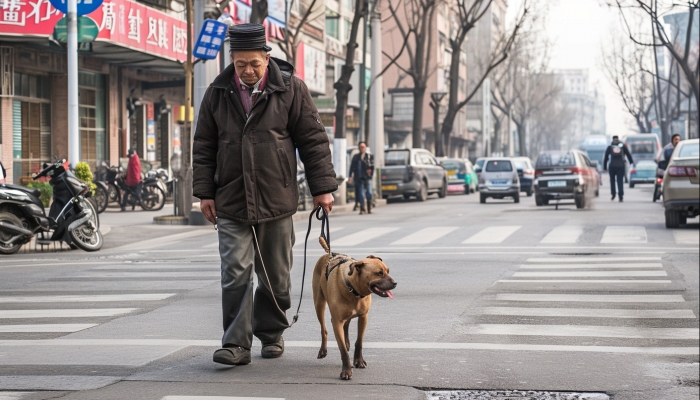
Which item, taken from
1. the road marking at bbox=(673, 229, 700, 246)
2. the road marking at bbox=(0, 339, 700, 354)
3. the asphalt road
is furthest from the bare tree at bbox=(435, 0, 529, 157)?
the road marking at bbox=(0, 339, 700, 354)

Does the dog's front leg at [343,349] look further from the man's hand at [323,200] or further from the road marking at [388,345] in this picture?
the road marking at [388,345]

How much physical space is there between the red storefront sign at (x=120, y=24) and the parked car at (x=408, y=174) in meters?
8.09

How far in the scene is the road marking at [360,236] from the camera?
17.1 meters

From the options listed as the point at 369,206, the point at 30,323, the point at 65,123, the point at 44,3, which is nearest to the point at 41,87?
the point at 65,123

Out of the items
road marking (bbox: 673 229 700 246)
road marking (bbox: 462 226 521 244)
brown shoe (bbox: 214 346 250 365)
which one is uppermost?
brown shoe (bbox: 214 346 250 365)

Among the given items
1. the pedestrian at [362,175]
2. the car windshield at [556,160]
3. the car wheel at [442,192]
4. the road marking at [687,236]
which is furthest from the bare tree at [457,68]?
the road marking at [687,236]

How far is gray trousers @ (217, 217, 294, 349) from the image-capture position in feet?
21.6

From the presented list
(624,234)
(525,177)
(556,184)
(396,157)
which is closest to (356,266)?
(624,234)

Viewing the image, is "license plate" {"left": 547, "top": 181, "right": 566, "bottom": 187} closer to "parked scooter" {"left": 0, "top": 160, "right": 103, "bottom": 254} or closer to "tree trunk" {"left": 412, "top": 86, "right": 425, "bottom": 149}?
"parked scooter" {"left": 0, "top": 160, "right": 103, "bottom": 254}

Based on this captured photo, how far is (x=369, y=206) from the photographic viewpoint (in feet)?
89.7

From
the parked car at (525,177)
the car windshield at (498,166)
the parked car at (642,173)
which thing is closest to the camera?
the car windshield at (498,166)

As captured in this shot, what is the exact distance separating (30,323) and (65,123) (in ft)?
73.6

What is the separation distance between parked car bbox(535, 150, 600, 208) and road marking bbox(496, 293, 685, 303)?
17977 millimetres

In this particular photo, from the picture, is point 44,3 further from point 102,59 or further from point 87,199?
point 87,199
